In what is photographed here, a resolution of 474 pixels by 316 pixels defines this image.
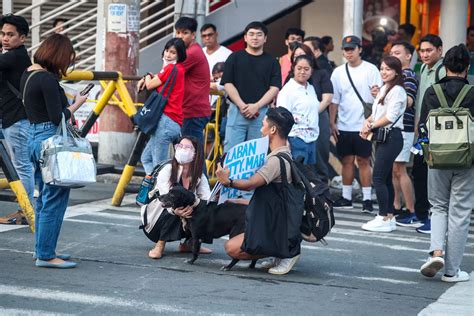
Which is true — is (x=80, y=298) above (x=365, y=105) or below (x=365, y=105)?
Answer: below

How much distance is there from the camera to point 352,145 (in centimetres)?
1278

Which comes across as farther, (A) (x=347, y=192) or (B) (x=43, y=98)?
(A) (x=347, y=192)

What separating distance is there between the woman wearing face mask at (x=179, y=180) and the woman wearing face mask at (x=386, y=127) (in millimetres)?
2848

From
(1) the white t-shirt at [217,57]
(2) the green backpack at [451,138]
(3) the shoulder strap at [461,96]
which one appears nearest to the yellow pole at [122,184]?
(1) the white t-shirt at [217,57]

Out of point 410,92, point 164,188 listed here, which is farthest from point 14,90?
point 410,92

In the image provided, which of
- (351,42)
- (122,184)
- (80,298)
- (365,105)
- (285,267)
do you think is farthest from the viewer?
(351,42)

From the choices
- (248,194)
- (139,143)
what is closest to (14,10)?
(139,143)

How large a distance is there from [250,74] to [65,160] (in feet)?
14.5

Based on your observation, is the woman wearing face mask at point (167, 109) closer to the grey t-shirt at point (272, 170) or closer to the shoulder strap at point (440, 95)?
the grey t-shirt at point (272, 170)

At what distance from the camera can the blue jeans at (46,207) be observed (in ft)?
26.6

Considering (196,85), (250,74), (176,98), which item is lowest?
(176,98)

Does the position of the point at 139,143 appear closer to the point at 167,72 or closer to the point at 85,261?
the point at 167,72

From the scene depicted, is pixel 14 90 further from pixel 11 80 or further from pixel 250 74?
pixel 250 74

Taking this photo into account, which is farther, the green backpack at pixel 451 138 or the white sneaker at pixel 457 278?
the white sneaker at pixel 457 278
